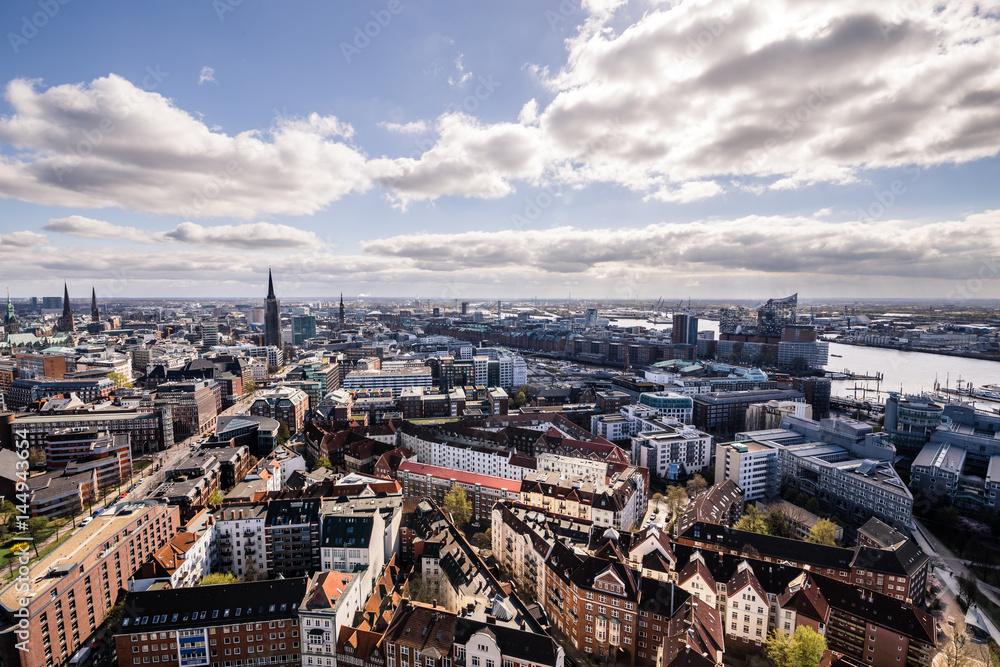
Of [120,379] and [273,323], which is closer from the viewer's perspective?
[120,379]

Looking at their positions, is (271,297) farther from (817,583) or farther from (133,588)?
(817,583)

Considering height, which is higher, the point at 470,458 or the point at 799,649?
the point at 470,458

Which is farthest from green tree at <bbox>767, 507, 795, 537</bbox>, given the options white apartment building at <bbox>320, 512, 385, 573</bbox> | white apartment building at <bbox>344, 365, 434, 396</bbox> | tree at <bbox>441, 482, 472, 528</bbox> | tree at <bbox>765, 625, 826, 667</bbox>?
white apartment building at <bbox>344, 365, 434, 396</bbox>

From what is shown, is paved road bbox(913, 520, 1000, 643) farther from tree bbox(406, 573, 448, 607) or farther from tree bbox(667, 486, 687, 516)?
tree bbox(406, 573, 448, 607)

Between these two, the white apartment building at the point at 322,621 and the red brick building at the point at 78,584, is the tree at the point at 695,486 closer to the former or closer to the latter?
the white apartment building at the point at 322,621

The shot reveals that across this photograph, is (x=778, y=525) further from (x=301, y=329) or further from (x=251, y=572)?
(x=301, y=329)

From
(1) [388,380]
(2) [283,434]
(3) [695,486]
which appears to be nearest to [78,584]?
(2) [283,434]
